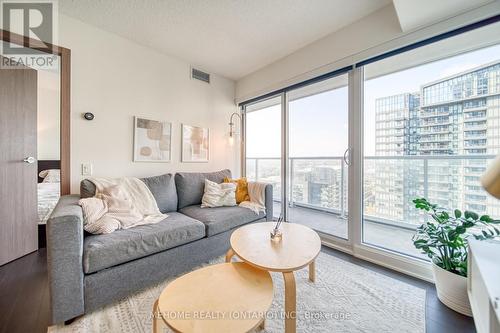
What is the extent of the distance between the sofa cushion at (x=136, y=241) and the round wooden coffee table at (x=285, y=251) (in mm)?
540

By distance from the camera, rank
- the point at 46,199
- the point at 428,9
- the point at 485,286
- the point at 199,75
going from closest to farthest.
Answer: the point at 485,286, the point at 428,9, the point at 46,199, the point at 199,75

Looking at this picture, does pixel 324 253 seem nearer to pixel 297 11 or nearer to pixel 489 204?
pixel 489 204

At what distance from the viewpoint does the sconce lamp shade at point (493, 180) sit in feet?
2.19

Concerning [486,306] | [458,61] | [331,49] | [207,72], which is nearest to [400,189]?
[458,61]

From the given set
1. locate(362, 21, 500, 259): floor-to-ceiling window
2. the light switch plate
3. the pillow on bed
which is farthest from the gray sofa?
locate(362, 21, 500, 259): floor-to-ceiling window

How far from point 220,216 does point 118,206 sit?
96cm

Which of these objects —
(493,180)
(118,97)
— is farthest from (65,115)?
(493,180)

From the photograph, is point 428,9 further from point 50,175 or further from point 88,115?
point 50,175

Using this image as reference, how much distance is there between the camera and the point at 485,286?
2.82ft

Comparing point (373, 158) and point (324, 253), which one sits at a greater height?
point (373, 158)

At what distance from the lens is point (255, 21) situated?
6.90ft

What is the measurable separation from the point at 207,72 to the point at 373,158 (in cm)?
277

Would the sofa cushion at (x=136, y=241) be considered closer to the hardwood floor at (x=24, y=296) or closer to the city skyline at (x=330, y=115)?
the hardwood floor at (x=24, y=296)

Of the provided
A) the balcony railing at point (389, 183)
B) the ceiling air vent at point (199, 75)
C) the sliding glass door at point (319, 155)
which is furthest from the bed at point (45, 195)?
the sliding glass door at point (319, 155)
